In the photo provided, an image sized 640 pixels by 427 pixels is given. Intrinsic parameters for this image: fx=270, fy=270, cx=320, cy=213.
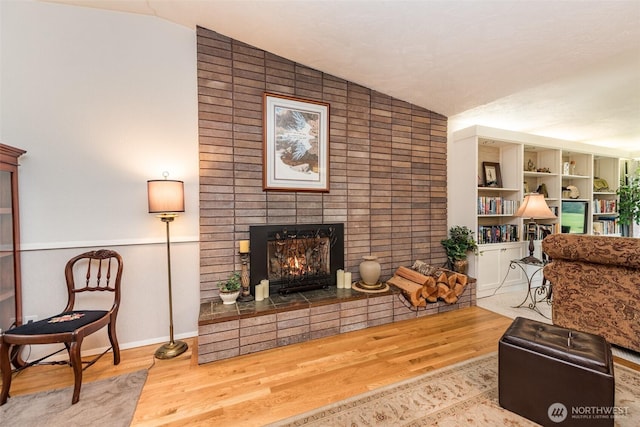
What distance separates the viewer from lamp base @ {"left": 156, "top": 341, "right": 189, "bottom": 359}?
7.29 feet

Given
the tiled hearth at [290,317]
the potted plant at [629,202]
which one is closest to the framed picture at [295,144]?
the tiled hearth at [290,317]

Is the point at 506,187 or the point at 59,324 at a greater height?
the point at 506,187

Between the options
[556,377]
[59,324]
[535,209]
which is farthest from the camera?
[535,209]

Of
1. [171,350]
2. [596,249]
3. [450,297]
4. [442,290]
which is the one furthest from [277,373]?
[596,249]

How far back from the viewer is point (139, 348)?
2.39 metres

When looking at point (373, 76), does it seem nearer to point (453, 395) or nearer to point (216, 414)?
point (453, 395)

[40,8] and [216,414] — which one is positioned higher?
[40,8]

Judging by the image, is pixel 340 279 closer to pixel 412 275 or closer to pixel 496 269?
pixel 412 275

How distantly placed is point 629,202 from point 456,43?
17.6ft

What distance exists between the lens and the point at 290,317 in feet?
7.91

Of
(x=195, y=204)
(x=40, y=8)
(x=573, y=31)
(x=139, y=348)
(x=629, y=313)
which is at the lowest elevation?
(x=139, y=348)

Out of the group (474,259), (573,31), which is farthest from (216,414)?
(573,31)

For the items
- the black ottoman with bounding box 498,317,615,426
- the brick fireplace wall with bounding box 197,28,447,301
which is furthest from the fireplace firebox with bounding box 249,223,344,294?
the black ottoman with bounding box 498,317,615,426

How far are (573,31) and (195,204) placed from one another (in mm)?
3357
